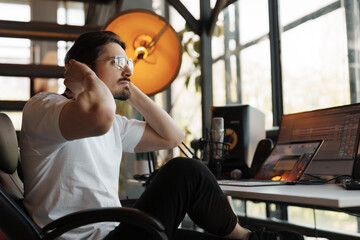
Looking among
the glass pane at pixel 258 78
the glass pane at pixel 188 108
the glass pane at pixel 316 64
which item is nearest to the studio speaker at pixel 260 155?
the glass pane at pixel 316 64

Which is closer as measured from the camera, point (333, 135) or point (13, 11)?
point (333, 135)

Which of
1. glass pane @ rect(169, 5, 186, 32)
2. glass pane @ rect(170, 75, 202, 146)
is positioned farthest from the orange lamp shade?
glass pane @ rect(169, 5, 186, 32)

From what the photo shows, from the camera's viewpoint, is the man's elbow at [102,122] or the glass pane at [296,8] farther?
the glass pane at [296,8]

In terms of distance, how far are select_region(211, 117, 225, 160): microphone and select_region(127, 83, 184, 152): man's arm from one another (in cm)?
60

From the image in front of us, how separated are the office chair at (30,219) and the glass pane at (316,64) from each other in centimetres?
208

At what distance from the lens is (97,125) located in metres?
1.42

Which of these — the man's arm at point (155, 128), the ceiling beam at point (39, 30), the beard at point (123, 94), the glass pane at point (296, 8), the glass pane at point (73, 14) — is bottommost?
the man's arm at point (155, 128)

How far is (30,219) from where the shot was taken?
1.31 meters

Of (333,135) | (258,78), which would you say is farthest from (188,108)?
(333,135)

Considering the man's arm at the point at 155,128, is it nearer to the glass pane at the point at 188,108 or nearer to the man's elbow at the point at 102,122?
the man's elbow at the point at 102,122

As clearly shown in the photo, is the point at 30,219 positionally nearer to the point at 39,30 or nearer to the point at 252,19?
the point at 39,30

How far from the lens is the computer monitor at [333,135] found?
2.06 meters

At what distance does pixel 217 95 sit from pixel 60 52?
143cm

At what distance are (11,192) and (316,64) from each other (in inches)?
88.9
